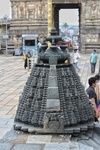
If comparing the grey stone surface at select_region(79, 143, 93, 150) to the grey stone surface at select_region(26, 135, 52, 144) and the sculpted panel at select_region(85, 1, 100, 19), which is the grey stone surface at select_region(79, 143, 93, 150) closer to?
the grey stone surface at select_region(26, 135, 52, 144)

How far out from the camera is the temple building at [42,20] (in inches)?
1622

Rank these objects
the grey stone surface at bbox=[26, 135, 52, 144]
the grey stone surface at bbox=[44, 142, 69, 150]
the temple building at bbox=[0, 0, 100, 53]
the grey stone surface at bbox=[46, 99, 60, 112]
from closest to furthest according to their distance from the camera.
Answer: the grey stone surface at bbox=[44, 142, 69, 150] → the grey stone surface at bbox=[26, 135, 52, 144] → the grey stone surface at bbox=[46, 99, 60, 112] → the temple building at bbox=[0, 0, 100, 53]

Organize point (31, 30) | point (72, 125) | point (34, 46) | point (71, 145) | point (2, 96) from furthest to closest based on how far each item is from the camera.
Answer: point (31, 30)
point (34, 46)
point (2, 96)
point (72, 125)
point (71, 145)

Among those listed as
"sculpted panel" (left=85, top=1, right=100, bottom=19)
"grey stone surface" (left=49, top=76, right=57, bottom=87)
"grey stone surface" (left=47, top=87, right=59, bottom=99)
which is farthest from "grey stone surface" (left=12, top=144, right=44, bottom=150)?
"sculpted panel" (left=85, top=1, right=100, bottom=19)

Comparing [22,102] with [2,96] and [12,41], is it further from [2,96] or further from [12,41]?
[12,41]

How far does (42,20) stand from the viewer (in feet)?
137

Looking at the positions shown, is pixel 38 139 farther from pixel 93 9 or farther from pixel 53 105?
pixel 93 9

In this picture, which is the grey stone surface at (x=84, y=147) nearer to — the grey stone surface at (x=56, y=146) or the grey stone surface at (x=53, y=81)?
the grey stone surface at (x=56, y=146)

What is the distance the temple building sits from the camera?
41194 millimetres

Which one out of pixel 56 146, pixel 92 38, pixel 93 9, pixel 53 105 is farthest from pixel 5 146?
pixel 93 9

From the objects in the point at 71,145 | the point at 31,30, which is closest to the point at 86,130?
the point at 71,145

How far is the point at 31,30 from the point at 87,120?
37165 millimetres

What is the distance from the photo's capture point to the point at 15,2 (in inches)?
1670

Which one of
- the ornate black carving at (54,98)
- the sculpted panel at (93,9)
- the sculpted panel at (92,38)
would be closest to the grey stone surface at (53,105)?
the ornate black carving at (54,98)
